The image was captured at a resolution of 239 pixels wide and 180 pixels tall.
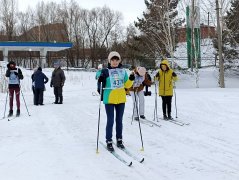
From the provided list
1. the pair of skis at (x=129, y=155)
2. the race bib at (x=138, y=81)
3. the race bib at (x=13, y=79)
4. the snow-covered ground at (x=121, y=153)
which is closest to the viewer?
the snow-covered ground at (x=121, y=153)

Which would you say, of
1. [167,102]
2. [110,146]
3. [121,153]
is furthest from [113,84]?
[167,102]

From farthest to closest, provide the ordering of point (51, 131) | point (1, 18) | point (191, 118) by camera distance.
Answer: point (1, 18)
point (191, 118)
point (51, 131)

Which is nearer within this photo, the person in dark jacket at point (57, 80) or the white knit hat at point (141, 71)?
the white knit hat at point (141, 71)

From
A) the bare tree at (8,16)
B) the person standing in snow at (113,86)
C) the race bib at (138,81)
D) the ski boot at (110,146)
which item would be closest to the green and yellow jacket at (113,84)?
the person standing in snow at (113,86)

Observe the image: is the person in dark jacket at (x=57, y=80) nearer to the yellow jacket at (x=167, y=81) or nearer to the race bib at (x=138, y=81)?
the race bib at (x=138, y=81)

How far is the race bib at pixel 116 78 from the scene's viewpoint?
737cm

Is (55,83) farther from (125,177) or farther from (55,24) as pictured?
(55,24)

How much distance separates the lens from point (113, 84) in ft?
24.2

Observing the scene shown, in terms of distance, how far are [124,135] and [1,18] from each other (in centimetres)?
5994

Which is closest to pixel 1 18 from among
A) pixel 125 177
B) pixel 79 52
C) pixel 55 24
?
pixel 55 24

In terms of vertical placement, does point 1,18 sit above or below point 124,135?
above

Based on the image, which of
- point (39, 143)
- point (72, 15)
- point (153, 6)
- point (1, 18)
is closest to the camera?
point (39, 143)

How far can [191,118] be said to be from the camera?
11.2m

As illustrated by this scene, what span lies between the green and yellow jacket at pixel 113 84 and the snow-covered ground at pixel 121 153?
1014 mm
